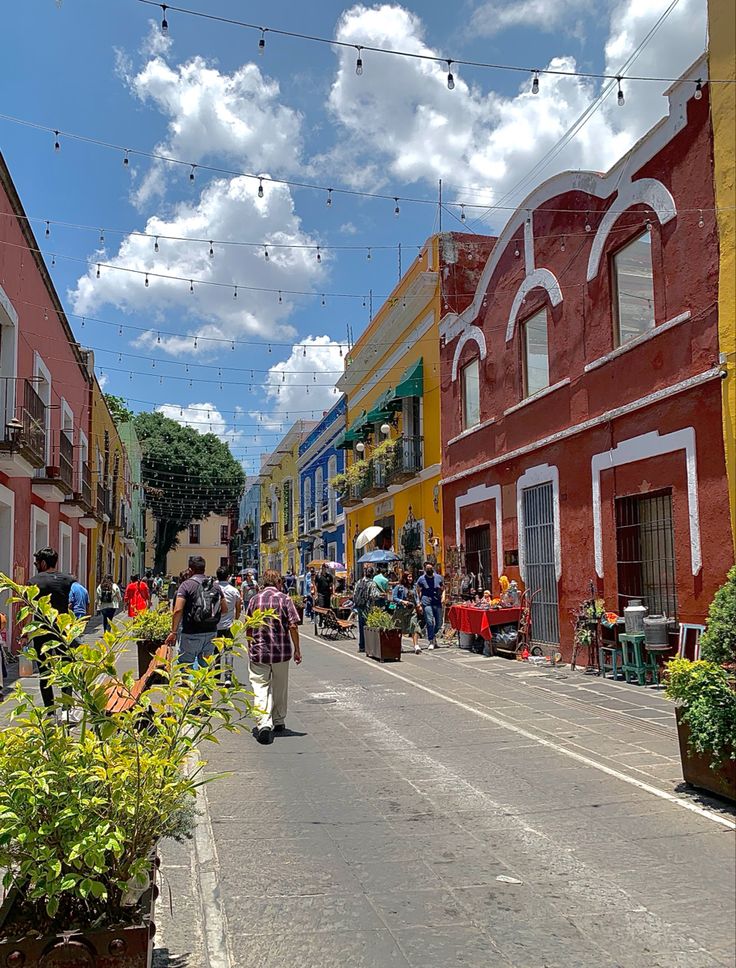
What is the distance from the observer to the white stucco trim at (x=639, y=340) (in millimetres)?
10516

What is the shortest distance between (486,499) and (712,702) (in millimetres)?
11357

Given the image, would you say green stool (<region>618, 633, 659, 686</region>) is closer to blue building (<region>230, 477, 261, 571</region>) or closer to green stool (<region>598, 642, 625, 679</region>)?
green stool (<region>598, 642, 625, 679</region>)

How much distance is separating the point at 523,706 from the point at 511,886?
18.0 feet

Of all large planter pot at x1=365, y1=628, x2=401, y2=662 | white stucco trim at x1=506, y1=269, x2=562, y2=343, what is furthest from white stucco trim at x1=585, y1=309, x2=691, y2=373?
large planter pot at x1=365, y1=628, x2=401, y2=662

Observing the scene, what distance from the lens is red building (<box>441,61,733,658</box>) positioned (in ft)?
33.5

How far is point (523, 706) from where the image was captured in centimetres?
966

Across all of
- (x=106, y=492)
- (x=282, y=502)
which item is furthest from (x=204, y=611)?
(x=282, y=502)

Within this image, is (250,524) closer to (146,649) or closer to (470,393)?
(470,393)

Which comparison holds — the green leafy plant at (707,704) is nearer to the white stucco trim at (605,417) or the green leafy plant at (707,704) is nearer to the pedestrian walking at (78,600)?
the white stucco trim at (605,417)

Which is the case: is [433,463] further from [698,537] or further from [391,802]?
[391,802]

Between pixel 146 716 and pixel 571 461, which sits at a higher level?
pixel 571 461

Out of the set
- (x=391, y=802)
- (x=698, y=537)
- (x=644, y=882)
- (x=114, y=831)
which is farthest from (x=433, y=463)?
(x=114, y=831)

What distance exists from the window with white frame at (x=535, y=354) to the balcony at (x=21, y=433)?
27.8 ft

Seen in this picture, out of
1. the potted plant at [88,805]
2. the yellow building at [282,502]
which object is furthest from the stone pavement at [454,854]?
the yellow building at [282,502]
